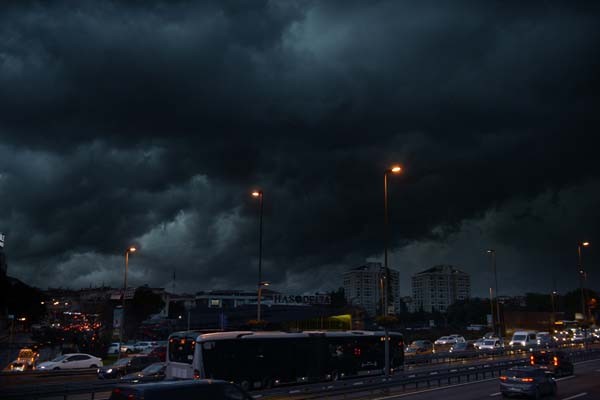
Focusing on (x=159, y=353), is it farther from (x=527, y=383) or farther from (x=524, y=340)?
(x=524, y=340)

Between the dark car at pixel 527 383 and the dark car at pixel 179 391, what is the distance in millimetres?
15270

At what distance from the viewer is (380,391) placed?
27.8m

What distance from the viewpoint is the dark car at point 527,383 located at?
76.9ft

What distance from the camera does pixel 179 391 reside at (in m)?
12.6

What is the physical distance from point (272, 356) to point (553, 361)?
19985mm

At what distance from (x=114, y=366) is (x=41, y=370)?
798 cm

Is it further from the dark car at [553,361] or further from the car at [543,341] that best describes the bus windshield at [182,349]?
the car at [543,341]

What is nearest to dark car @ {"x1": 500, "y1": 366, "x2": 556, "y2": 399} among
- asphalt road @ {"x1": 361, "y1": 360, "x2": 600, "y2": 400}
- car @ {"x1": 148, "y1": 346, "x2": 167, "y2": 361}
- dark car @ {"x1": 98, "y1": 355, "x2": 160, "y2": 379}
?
asphalt road @ {"x1": 361, "y1": 360, "x2": 600, "y2": 400}

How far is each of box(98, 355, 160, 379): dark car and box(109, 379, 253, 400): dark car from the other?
2458cm

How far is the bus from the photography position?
2392 cm

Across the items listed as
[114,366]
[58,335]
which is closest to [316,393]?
[114,366]

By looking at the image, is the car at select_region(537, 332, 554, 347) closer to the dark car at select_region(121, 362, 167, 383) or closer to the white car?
the dark car at select_region(121, 362, 167, 383)

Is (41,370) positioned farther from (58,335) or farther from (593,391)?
(58,335)

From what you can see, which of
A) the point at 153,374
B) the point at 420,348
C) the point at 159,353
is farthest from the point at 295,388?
the point at 420,348
